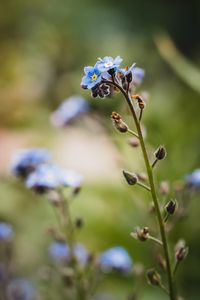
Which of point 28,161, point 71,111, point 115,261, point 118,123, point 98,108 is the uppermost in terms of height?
point 98,108

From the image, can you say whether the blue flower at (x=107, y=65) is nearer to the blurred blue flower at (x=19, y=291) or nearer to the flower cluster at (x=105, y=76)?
the flower cluster at (x=105, y=76)

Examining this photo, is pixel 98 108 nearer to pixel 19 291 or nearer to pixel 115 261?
pixel 19 291

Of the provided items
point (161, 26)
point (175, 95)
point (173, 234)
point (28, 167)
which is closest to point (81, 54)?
point (161, 26)

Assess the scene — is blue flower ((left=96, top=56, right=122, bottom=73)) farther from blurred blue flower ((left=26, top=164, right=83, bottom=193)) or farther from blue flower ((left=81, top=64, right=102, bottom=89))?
blurred blue flower ((left=26, top=164, right=83, bottom=193))

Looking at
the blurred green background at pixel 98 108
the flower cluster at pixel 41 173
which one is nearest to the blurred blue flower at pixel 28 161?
the flower cluster at pixel 41 173

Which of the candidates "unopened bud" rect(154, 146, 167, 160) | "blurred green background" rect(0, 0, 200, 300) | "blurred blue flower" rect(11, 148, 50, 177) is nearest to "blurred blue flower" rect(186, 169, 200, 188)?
"blurred green background" rect(0, 0, 200, 300)

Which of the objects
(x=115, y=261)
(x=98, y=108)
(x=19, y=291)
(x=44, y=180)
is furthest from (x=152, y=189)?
(x=98, y=108)
